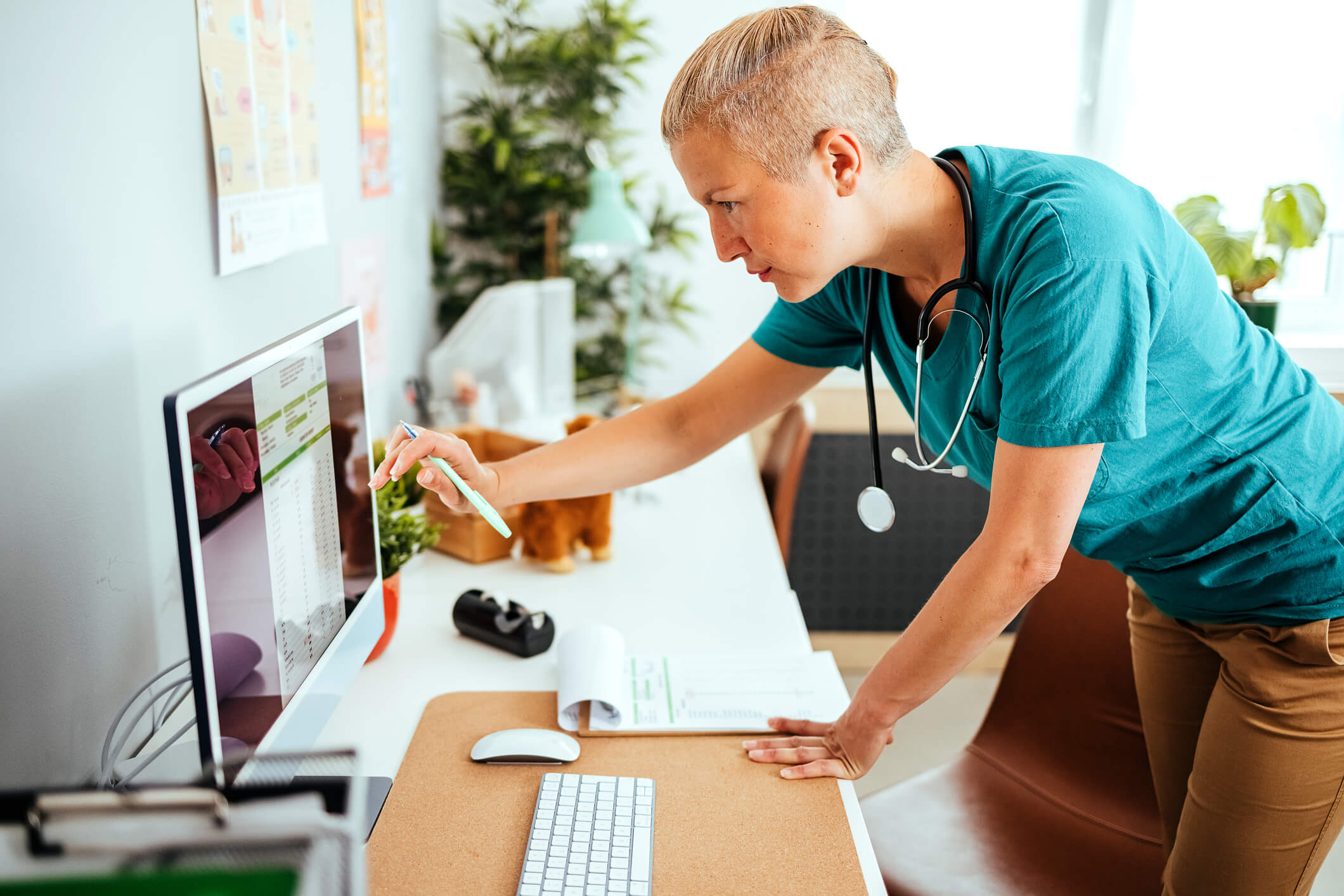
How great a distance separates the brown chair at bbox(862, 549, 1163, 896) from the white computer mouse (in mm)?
518

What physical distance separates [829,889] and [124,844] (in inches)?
21.2

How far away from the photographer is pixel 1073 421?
763 mm

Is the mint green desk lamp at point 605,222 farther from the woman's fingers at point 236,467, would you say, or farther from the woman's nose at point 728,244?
the woman's fingers at point 236,467

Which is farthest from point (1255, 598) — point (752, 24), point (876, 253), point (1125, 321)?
point (752, 24)

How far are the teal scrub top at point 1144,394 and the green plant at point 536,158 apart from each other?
157 cm

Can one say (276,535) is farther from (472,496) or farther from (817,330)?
(817,330)

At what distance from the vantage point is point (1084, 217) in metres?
0.79

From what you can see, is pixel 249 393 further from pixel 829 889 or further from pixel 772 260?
pixel 829 889

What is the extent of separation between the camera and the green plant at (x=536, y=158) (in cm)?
243

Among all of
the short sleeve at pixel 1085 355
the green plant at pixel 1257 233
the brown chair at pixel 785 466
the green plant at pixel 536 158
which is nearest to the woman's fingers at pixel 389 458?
the short sleeve at pixel 1085 355

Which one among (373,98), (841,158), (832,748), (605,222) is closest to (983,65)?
(605,222)

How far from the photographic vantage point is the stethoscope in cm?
90

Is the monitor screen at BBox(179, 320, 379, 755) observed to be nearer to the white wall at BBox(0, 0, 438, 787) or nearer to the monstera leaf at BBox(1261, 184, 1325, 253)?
the white wall at BBox(0, 0, 438, 787)

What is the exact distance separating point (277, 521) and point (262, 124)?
61 centimetres
